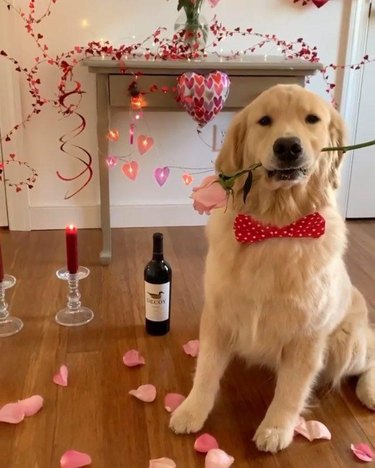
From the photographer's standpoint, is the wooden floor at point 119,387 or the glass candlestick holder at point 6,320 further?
the glass candlestick holder at point 6,320

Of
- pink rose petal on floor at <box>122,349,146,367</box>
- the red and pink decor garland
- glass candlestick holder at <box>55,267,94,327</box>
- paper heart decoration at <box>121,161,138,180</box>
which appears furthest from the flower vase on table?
pink rose petal on floor at <box>122,349,146,367</box>

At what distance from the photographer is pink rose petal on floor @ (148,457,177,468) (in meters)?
1.31

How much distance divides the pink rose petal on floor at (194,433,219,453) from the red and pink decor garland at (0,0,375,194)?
4.32 ft

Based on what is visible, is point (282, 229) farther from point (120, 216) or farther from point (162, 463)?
point (120, 216)

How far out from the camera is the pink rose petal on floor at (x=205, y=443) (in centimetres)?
137

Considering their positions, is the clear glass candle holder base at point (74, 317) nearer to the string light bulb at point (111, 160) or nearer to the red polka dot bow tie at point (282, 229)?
the string light bulb at point (111, 160)

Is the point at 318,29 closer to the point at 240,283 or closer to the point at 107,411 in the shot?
the point at 240,283

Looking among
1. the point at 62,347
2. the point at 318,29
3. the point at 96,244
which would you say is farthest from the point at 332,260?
the point at 318,29

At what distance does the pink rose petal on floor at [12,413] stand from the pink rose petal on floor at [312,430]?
2.43 ft

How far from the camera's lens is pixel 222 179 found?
4.08ft

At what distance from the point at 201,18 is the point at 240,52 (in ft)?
1.08

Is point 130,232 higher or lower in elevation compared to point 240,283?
lower

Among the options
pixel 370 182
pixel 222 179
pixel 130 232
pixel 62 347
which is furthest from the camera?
pixel 370 182

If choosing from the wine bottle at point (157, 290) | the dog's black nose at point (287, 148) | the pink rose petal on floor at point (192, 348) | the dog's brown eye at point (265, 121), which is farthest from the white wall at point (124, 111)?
the dog's black nose at point (287, 148)
